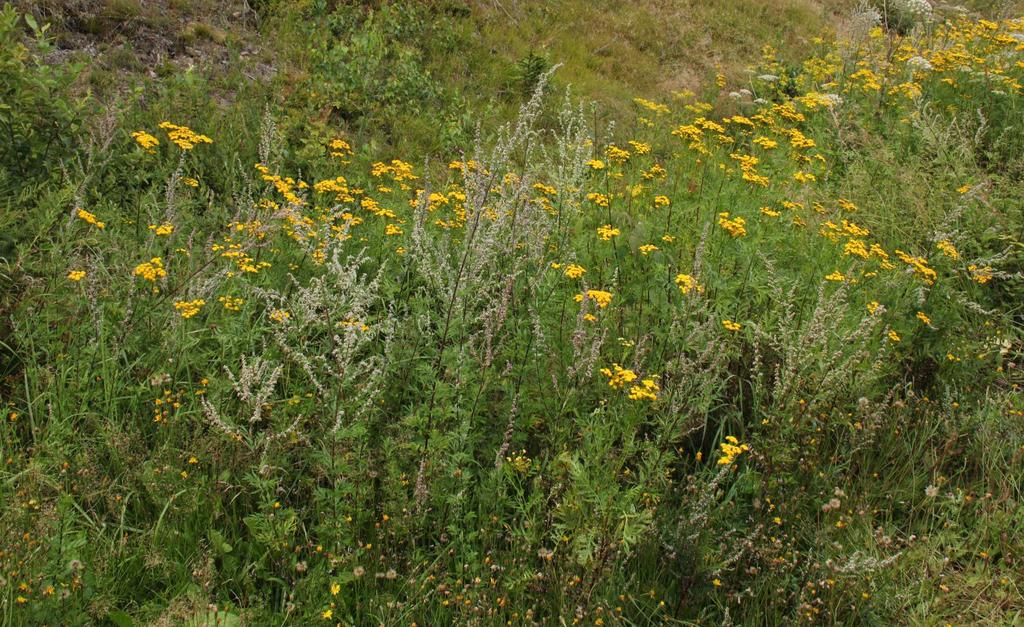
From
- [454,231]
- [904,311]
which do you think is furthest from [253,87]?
[904,311]

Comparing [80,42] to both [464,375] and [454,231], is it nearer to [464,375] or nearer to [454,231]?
[454,231]

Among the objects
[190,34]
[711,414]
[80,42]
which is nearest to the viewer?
[711,414]

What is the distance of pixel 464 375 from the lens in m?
3.28

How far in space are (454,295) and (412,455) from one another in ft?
2.40

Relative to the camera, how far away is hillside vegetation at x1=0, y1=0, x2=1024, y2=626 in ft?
9.62

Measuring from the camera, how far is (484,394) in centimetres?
360

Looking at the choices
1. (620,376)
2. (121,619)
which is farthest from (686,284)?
(121,619)

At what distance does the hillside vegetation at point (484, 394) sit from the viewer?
2.93 m

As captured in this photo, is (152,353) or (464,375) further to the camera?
(152,353)

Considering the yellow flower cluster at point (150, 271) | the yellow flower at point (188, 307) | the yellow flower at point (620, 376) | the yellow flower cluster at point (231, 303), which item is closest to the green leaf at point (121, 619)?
the yellow flower at point (188, 307)

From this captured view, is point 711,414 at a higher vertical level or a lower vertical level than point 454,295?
lower

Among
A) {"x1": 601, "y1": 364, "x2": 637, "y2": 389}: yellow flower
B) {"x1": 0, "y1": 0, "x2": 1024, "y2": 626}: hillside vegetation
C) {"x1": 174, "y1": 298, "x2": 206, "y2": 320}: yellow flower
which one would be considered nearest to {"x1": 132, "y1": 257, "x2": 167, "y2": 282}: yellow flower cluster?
{"x1": 0, "y1": 0, "x2": 1024, "y2": 626}: hillside vegetation

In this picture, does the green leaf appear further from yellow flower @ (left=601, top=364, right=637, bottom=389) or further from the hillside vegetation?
yellow flower @ (left=601, top=364, right=637, bottom=389)

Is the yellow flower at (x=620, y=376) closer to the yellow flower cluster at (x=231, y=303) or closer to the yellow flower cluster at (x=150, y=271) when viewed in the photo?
the yellow flower cluster at (x=231, y=303)
